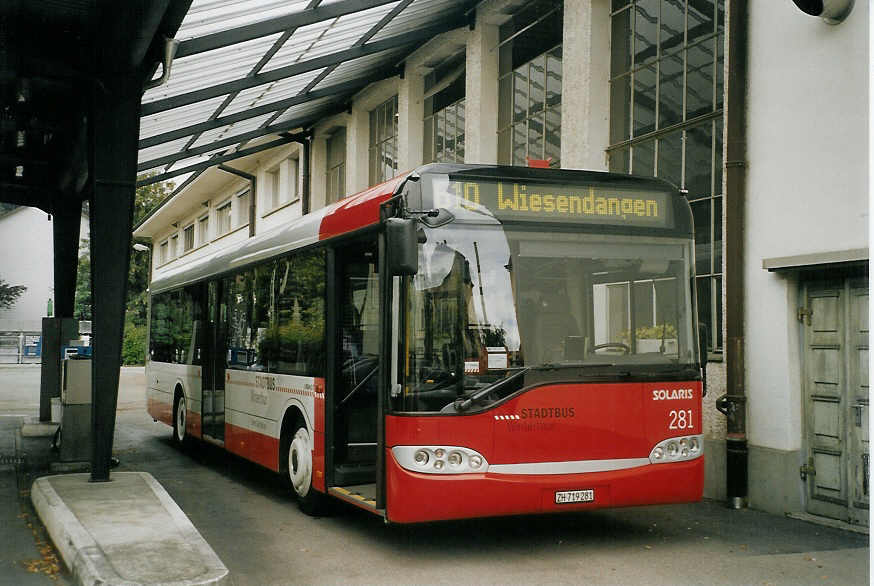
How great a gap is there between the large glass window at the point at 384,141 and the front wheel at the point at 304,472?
36.1 feet

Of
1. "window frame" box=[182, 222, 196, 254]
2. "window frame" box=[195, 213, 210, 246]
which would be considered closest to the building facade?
"window frame" box=[195, 213, 210, 246]

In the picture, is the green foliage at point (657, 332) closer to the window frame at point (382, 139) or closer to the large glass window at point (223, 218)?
the window frame at point (382, 139)

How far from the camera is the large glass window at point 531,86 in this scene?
565 inches

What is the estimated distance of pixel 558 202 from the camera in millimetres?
7613

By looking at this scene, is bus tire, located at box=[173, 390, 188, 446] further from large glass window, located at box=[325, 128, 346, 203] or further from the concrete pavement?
large glass window, located at box=[325, 128, 346, 203]

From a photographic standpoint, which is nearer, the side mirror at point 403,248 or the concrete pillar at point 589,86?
the side mirror at point 403,248

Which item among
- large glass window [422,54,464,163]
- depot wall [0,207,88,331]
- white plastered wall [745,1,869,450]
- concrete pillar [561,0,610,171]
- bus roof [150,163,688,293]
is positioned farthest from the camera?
depot wall [0,207,88,331]

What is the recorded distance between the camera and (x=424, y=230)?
7188mm

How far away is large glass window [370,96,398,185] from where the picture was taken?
20312mm

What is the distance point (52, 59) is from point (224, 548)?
5.12m

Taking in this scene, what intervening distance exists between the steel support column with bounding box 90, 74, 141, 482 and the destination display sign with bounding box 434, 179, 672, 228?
370cm

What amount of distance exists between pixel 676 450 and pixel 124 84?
6.05m

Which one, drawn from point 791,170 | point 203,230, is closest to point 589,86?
point 791,170

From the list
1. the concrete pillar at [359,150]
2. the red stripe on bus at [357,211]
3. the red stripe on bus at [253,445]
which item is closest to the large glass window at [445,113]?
the concrete pillar at [359,150]
